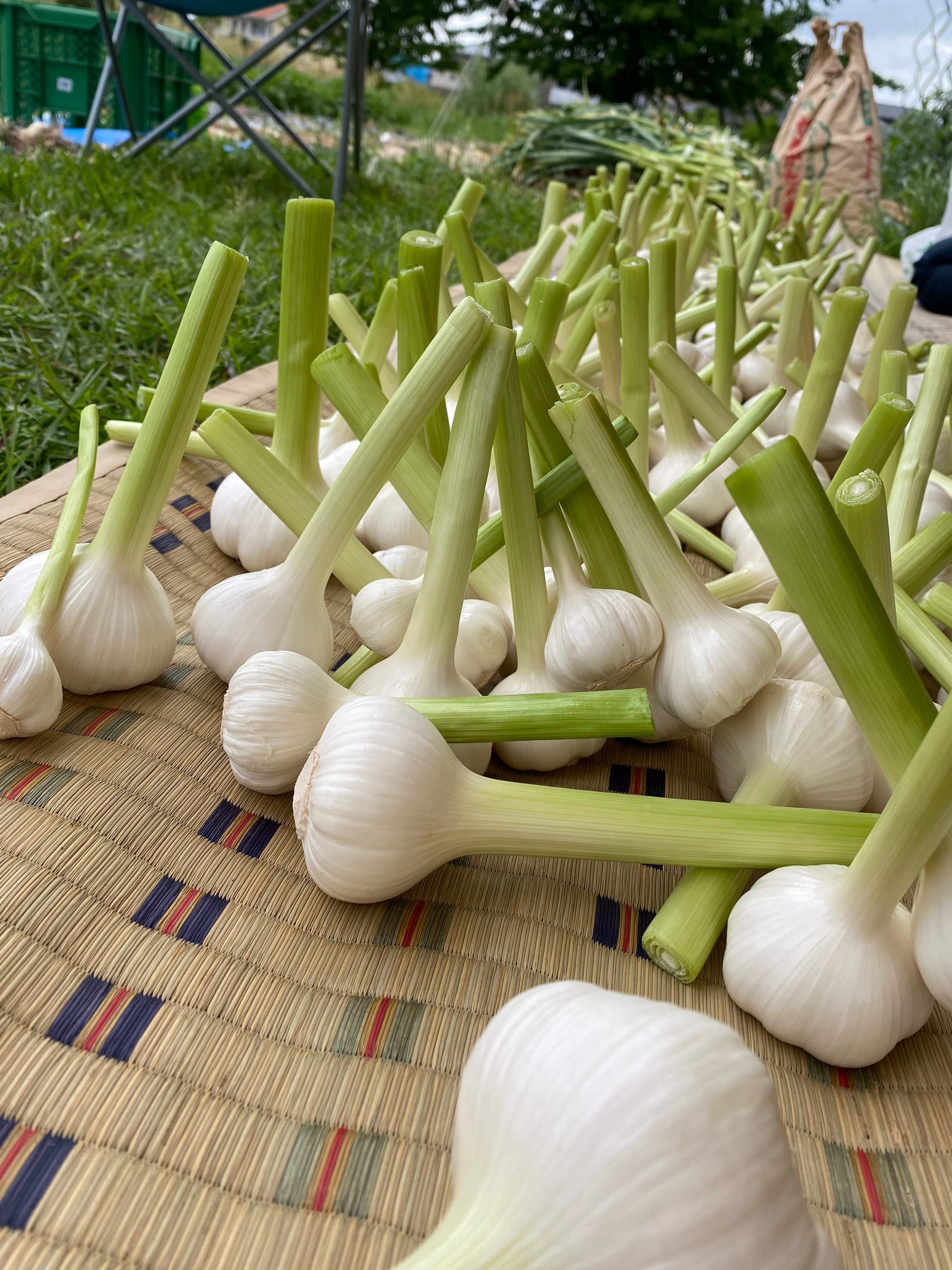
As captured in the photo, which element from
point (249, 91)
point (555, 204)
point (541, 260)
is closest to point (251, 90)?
point (249, 91)

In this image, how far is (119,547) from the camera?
2.29 ft

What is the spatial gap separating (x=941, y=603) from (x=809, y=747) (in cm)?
18

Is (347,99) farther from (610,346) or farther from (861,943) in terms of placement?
(861,943)

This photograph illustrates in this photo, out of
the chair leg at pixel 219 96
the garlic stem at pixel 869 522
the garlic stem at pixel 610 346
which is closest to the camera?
the garlic stem at pixel 869 522

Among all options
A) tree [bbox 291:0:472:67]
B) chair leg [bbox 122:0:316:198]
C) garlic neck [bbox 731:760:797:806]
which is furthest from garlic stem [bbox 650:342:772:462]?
A: tree [bbox 291:0:472:67]

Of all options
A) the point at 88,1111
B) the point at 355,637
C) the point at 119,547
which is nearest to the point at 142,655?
the point at 119,547

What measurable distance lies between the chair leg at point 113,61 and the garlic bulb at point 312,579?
316 centimetres

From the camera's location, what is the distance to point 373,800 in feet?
1.67

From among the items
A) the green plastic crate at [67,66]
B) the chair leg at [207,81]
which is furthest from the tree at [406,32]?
the chair leg at [207,81]

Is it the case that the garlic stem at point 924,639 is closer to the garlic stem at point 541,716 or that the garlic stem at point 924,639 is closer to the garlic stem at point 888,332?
the garlic stem at point 541,716

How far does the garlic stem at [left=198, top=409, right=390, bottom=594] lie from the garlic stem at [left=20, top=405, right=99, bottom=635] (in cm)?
10

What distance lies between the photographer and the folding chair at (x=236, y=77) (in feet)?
9.32

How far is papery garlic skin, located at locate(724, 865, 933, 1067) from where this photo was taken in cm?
49

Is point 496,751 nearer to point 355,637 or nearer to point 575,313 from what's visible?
point 355,637
